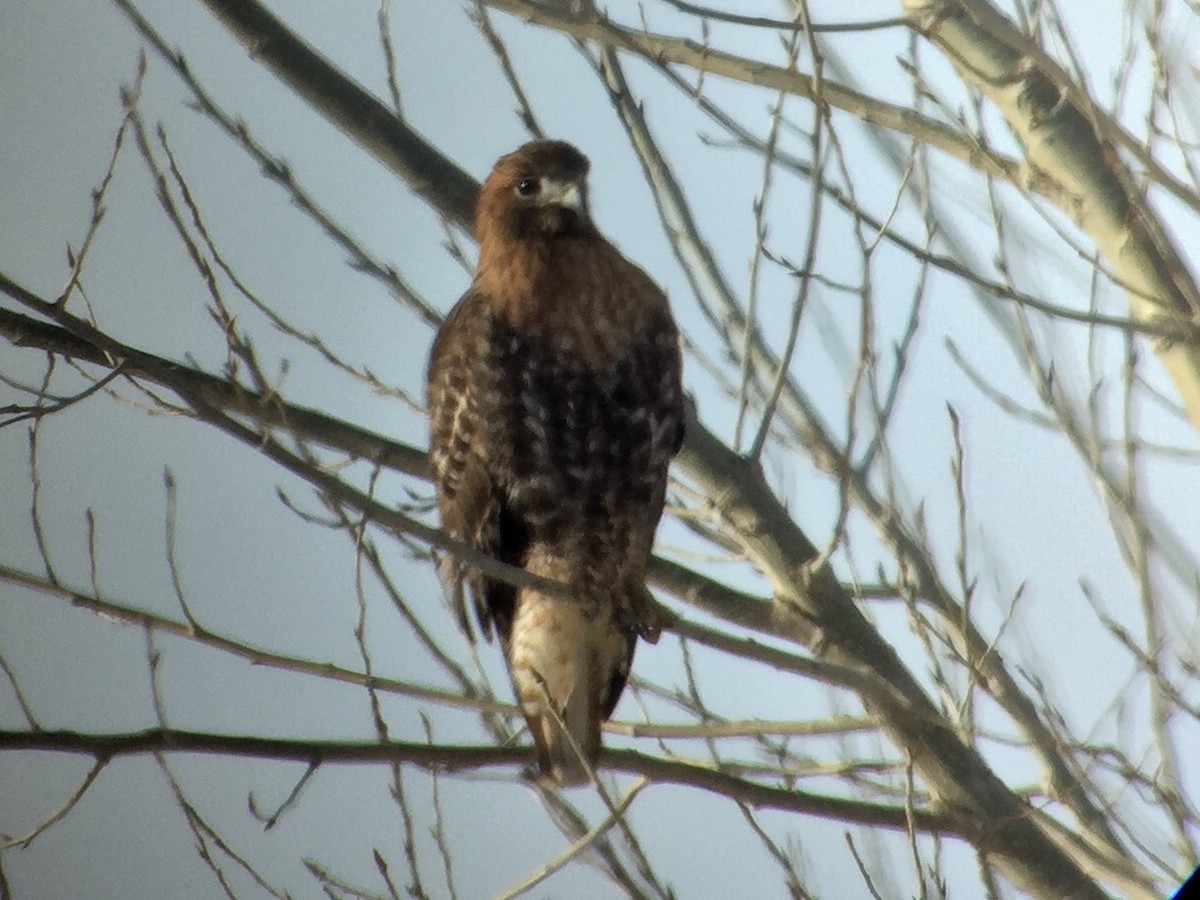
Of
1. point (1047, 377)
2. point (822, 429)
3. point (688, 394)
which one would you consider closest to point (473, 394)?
point (688, 394)

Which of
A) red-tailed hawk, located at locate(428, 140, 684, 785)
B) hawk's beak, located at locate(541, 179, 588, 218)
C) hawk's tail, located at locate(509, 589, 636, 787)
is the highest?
hawk's beak, located at locate(541, 179, 588, 218)

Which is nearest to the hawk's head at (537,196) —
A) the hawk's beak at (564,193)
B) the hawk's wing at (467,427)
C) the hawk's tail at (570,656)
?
the hawk's beak at (564,193)

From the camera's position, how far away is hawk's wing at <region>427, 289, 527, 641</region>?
1.66 metres

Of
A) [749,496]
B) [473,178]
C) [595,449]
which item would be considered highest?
[473,178]

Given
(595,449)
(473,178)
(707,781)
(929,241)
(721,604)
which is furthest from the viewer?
Result: (473,178)

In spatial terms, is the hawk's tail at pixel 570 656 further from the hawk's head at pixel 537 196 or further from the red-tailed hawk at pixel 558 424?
the hawk's head at pixel 537 196

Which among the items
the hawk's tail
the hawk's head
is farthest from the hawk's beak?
the hawk's tail

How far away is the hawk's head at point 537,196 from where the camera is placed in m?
1.71

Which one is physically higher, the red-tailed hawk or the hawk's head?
the hawk's head

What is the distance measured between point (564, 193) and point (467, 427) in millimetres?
315

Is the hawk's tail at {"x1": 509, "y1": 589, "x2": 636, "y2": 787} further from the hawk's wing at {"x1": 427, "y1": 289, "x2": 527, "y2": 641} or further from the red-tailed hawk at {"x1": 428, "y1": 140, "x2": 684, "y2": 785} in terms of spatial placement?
the hawk's wing at {"x1": 427, "y1": 289, "x2": 527, "y2": 641}

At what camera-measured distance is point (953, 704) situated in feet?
5.39

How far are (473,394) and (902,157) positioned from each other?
693mm

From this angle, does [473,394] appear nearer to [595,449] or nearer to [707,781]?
[595,449]
